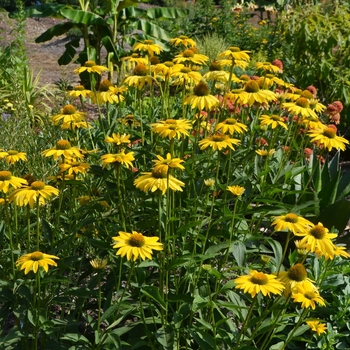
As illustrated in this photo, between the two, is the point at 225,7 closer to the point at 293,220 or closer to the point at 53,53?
the point at 53,53

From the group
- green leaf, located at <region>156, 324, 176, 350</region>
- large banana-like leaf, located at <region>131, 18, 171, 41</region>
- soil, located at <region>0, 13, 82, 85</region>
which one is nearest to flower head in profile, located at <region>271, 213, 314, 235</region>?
green leaf, located at <region>156, 324, 176, 350</region>

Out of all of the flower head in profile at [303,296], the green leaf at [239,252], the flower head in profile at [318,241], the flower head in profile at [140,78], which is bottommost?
the green leaf at [239,252]

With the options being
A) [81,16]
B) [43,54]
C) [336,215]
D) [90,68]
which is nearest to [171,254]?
[90,68]

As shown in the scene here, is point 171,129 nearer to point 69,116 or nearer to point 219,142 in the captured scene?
point 219,142

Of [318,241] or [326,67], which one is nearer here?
[318,241]

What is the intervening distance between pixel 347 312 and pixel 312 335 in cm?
44

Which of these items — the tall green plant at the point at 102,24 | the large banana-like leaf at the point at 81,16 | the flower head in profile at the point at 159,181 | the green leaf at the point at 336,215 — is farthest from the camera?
the tall green plant at the point at 102,24

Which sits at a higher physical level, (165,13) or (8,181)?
(8,181)

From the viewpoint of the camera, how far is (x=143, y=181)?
1.93 metres

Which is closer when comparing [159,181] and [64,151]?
[159,181]

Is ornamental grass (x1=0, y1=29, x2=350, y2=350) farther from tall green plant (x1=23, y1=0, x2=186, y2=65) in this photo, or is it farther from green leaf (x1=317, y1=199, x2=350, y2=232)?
tall green plant (x1=23, y1=0, x2=186, y2=65)

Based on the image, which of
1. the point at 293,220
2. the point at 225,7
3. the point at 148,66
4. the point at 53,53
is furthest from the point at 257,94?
the point at 53,53

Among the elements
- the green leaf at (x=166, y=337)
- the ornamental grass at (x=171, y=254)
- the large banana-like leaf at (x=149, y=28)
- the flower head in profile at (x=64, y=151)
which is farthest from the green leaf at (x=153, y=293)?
the large banana-like leaf at (x=149, y=28)

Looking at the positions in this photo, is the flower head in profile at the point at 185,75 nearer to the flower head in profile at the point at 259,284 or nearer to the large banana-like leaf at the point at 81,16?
the flower head in profile at the point at 259,284
